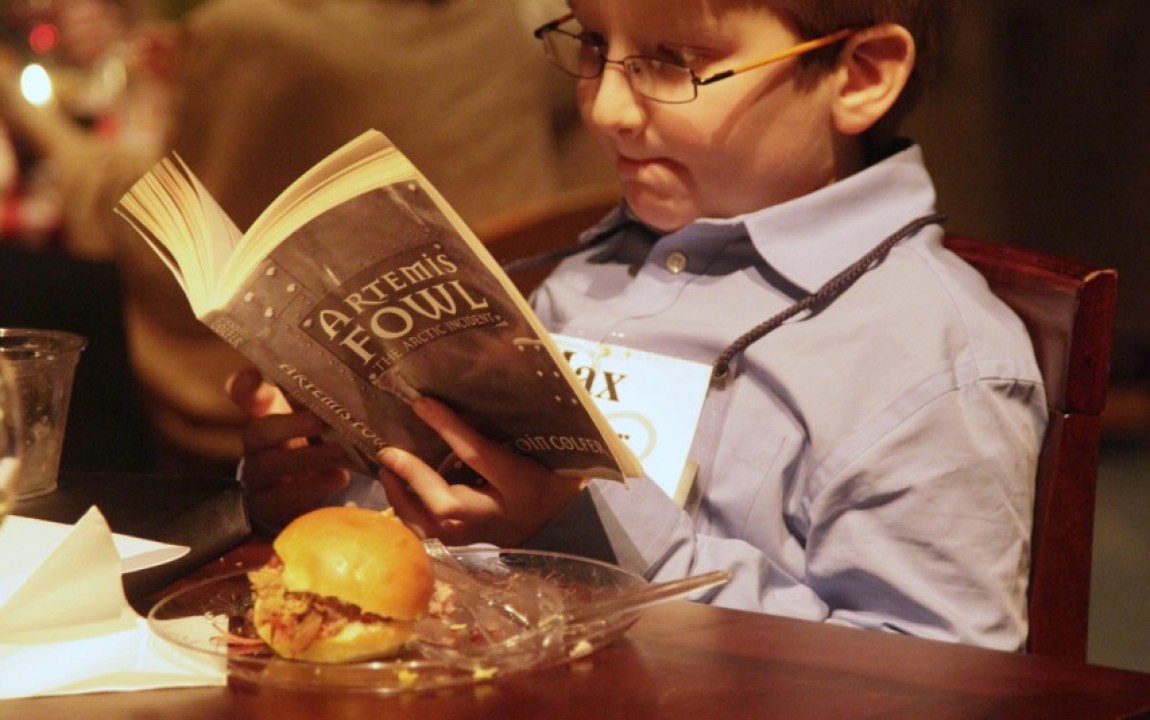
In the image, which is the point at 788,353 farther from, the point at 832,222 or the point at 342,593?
the point at 342,593

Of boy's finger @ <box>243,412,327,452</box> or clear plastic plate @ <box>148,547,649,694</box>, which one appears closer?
clear plastic plate @ <box>148,547,649,694</box>

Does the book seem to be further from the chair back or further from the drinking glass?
the drinking glass

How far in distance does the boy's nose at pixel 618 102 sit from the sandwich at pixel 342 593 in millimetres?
541

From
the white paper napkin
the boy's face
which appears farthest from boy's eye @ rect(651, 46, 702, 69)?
the white paper napkin

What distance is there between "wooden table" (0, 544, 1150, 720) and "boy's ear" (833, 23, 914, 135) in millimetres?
602

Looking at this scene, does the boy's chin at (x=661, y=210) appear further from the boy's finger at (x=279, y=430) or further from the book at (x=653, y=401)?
the boy's finger at (x=279, y=430)

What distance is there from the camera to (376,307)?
0.91 m

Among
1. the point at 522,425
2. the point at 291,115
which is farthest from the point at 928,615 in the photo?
the point at 291,115

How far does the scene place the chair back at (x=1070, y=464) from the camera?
3.55 ft

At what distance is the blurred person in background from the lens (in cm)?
213

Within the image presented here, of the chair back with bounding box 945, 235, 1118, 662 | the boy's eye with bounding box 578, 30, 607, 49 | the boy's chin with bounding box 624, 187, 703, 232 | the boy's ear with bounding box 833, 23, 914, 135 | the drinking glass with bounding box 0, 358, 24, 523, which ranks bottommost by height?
the chair back with bounding box 945, 235, 1118, 662

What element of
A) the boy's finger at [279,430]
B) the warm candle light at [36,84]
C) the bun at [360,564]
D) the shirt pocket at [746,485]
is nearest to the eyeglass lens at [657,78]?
the shirt pocket at [746,485]

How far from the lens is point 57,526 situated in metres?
0.90

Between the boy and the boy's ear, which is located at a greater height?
the boy's ear
